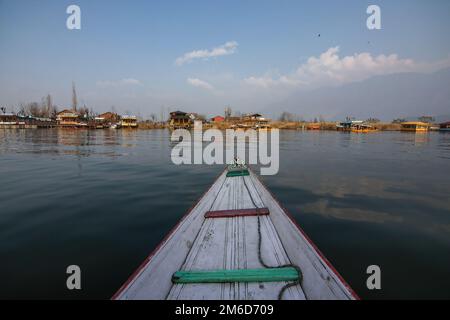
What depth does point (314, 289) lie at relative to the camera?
3.35 m

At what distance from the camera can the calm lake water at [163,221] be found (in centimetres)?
495

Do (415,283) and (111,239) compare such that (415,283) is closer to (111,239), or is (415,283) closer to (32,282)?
(111,239)

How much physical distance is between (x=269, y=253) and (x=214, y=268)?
3.54 feet

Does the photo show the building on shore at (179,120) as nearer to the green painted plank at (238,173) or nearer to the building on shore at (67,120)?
the building on shore at (67,120)

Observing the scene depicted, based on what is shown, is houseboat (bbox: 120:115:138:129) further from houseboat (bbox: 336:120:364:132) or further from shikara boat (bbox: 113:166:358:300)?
shikara boat (bbox: 113:166:358:300)

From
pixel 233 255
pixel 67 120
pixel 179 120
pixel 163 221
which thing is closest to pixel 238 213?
pixel 233 255

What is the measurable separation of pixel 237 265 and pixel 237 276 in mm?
462

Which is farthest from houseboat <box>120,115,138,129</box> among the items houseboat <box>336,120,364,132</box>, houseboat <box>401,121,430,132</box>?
houseboat <box>401,121,430,132</box>

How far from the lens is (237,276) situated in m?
3.44

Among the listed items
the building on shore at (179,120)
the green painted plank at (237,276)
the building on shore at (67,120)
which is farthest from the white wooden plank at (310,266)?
the building on shore at (67,120)

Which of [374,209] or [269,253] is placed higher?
[269,253]

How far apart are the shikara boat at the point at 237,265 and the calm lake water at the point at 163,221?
1.38m

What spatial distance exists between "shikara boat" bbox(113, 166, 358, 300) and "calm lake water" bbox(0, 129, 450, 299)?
1.38 meters
